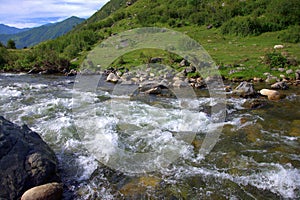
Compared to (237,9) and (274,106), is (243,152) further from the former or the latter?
(237,9)


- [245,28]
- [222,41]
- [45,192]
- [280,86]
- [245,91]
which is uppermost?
[245,28]

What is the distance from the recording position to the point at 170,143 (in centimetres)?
964

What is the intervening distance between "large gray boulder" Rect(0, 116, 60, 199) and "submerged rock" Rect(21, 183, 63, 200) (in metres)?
0.32

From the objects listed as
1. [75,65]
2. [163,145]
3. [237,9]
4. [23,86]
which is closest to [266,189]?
[163,145]

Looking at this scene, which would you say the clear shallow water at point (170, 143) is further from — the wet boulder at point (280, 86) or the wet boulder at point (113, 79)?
the wet boulder at point (113, 79)

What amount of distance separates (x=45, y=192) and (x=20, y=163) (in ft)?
3.70

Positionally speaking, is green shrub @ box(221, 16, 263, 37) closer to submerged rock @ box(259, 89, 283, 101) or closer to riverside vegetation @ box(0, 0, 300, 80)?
riverside vegetation @ box(0, 0, 300, 80)

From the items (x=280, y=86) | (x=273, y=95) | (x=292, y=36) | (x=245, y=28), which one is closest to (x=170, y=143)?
(x=273, y=95)

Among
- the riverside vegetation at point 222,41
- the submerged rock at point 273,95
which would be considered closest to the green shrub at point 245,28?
the riverside vegetation at point 222,41

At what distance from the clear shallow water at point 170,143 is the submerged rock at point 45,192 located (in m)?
0.37

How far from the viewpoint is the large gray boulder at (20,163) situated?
614 cm

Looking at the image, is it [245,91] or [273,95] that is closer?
[273,95]

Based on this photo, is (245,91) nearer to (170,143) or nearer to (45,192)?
(170,143)

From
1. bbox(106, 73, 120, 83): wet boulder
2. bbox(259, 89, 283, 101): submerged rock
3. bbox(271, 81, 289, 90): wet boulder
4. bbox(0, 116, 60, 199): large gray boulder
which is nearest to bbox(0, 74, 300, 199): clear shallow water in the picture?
bbox(259, 89, 283, 101): submerged rock
